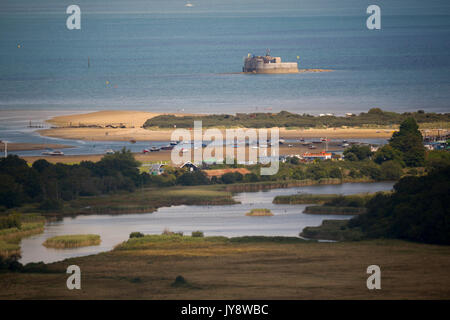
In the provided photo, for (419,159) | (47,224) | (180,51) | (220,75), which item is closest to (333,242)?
(47,224)

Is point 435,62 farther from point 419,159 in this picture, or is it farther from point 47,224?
point 47,224

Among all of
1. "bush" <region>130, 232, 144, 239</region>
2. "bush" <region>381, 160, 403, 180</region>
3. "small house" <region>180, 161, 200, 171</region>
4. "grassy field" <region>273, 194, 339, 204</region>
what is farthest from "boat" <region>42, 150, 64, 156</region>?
"bush" <region>381, 160, 403, 180</region>

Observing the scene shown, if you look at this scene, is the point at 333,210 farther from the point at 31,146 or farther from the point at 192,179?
the point at 31,146

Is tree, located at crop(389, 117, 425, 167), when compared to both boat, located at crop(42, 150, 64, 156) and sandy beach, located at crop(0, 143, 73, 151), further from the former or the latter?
sandy beach, located at crop(0, 143, 73, 151)

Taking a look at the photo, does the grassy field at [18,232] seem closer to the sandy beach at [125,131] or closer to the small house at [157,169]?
the small house at [157,169]

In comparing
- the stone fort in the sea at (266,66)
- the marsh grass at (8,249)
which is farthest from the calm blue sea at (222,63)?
the marsh grass at (8,249)
